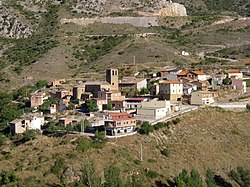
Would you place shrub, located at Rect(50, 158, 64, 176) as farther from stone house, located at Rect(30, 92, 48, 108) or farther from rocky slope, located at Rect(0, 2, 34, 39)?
rocky slope, located at Rect(0, 2, 34, 39)

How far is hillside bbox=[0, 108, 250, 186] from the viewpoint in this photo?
3491cm

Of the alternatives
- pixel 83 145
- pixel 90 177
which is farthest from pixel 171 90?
pixel 90 177

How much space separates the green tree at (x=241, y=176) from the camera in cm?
3684

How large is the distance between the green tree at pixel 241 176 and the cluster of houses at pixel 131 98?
783 centimetres

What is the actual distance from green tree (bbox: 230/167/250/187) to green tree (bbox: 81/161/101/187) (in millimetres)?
9796

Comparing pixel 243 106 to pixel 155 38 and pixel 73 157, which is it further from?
pixel 155 38

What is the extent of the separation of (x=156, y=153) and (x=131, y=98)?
995 cm

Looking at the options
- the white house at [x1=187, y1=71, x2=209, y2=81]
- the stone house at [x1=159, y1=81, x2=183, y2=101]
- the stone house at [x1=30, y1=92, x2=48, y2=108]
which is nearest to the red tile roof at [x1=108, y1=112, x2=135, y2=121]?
the stone house at [x1=159, y1=81, x2=183, y2=101]

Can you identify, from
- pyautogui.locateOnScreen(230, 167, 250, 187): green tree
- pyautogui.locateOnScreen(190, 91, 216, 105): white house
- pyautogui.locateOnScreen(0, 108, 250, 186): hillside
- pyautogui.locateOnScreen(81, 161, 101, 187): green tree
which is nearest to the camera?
pyautogui.locateOnScreen(81, 161, 101, 187): green tree

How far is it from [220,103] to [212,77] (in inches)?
257

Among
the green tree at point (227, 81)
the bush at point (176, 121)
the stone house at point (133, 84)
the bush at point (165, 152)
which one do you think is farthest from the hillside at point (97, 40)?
the bush at point (165, 152)

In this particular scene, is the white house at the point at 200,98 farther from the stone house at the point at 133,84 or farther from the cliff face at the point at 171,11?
the cliff face at the point at 171,11

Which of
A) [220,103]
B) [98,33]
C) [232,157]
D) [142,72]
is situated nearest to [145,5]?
[98,33]

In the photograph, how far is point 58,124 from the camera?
42.7 meters
